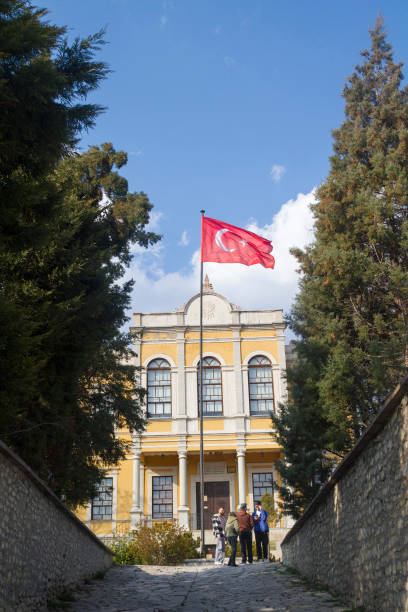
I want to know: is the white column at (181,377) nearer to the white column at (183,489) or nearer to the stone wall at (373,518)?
the white column at (183,489)

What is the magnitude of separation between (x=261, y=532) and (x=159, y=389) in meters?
11.7

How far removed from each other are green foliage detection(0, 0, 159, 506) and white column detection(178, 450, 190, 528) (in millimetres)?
10943

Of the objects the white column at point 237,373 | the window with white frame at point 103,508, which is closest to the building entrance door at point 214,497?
the white column at point 237,373

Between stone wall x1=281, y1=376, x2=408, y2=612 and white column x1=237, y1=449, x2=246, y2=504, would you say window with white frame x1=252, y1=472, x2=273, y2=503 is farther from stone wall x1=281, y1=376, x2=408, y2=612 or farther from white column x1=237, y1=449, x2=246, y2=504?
stone wall x1=281, y1=376, x2=408, y2=612

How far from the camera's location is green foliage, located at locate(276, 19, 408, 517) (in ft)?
42.1

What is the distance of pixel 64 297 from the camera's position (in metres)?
9.53

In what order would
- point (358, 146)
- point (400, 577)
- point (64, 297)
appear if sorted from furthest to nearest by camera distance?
point (358, 146), point (64, 297), point (400, 577)

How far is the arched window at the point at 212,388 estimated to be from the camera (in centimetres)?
2672

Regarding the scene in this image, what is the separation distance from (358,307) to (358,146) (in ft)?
14.6

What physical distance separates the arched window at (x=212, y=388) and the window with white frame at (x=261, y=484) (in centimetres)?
354

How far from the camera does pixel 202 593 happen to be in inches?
360

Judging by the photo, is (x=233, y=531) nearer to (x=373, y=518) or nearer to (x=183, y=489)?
(x=183, y=489)

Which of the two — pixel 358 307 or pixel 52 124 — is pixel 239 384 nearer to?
pixel 358 307

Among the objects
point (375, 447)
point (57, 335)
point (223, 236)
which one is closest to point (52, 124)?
point (57, 335)
